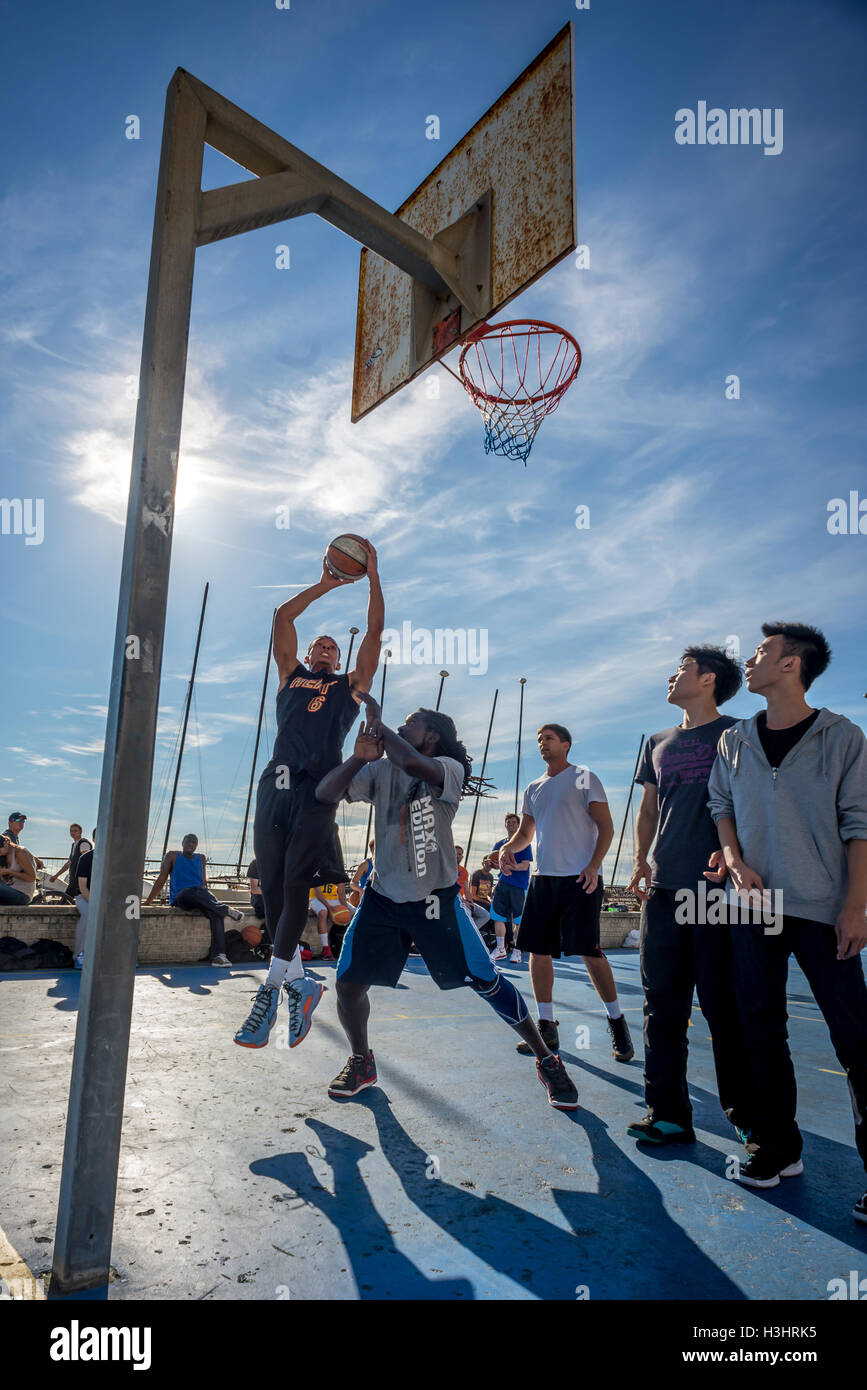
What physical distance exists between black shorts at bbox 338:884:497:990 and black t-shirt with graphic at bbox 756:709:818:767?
1.53 m

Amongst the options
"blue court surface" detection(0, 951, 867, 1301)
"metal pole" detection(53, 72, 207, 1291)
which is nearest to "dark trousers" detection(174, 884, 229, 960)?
"blue court surface" detection(0, 951, 867, 1301)

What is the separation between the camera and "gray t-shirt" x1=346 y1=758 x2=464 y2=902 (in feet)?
11.8

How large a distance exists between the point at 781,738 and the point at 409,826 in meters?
1.73

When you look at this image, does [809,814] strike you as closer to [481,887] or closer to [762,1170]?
[762,1170]

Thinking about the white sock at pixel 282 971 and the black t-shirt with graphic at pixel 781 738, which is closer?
the black t-shirt with graphic at pixel 781 738

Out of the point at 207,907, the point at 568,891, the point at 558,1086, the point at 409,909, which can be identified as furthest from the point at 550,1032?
the point at 207,907

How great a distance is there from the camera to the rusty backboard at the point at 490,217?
3613mm

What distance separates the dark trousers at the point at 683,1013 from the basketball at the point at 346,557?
2193mm

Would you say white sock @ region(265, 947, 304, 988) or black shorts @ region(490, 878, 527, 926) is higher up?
white sock @ region(265, 947, 304, 988)

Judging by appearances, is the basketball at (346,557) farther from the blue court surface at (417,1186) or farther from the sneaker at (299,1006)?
the blue court surface at (417,1186)

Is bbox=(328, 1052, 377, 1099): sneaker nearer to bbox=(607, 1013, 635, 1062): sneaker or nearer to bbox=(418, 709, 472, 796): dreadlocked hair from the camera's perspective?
bbox=(418, 709, 472, 796): dreadlocked hair

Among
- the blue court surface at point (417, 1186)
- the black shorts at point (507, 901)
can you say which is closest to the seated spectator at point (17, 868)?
the blue court surface at point (417, 1186)

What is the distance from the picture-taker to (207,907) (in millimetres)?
8859
